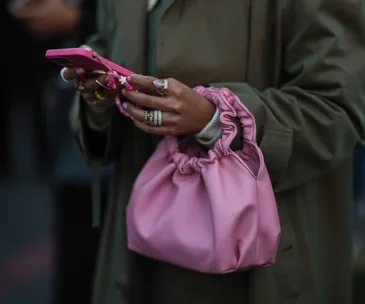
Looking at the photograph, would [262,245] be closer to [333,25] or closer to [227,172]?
[227,172]

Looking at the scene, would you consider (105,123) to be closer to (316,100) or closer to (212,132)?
(212,132)

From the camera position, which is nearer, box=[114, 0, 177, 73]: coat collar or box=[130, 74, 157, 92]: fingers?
box=[130, 74, 157, 92]: fingers

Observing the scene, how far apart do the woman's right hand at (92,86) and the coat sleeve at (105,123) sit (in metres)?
0.08

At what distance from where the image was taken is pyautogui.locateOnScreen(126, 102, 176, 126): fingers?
25.8 inches

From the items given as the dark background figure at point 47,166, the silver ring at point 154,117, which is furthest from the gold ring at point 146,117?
the dark background figure at point 47,166

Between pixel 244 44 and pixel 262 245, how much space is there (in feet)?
1.10

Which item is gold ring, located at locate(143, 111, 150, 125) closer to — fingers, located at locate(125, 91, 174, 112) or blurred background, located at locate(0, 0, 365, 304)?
fingers, located at locate(125, 91, 174, 112)

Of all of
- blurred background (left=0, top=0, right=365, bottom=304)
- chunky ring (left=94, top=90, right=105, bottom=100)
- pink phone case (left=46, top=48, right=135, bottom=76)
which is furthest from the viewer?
blurred background (left=0, top=0, right=365, bottom=304)

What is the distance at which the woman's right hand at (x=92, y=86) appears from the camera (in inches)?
27.5

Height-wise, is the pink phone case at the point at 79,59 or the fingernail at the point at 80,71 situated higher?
the pink phone case at the point at 79,59

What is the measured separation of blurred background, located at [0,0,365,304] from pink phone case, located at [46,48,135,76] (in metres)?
0.68

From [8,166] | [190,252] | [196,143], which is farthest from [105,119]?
[8,166]

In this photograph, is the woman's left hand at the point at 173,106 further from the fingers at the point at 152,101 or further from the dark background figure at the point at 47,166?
the dark background figure at the point at 47,166

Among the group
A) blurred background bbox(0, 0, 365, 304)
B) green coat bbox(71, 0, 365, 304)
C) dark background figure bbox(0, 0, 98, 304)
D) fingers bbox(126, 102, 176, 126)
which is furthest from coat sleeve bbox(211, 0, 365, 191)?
dark background figure bbox(0, 0, 98, 304)
